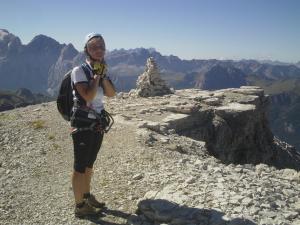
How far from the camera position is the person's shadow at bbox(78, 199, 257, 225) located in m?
10.4

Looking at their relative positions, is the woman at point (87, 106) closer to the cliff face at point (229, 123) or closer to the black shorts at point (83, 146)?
the black shorts at point (83, 146)

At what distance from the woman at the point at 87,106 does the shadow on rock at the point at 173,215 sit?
1.41 metres

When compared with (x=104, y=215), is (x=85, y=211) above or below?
above

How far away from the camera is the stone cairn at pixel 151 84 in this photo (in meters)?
45.8

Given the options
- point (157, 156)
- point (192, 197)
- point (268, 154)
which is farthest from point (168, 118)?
point (268, 154)

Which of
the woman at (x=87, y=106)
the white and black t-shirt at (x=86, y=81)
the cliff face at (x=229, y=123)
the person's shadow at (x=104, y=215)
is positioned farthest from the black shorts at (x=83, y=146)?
A: the cliff face at (x=229, y=123)

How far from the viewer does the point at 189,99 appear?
142 ft

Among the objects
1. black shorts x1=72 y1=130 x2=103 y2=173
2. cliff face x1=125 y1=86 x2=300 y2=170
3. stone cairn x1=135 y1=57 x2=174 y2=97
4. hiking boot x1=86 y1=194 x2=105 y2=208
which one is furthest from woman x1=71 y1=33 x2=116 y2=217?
stone cairn x1=135 y1=57 x2=174 y2=97

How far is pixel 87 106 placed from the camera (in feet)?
34.9

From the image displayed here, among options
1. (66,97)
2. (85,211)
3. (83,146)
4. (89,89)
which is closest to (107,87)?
(89,89)

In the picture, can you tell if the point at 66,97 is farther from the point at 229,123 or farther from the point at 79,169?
the point at 229,123

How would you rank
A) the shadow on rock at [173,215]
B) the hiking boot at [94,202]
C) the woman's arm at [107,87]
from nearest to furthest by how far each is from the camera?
the shadow on rock at [173,215] → the woman's arm at [107,87] → the hiking boot at [94,202]

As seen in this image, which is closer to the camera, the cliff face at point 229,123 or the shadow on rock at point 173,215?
the shadow on rock at point 173,215

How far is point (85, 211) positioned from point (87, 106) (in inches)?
121
